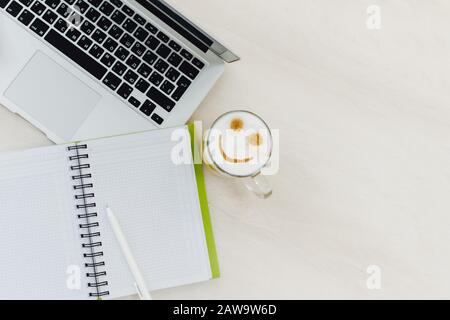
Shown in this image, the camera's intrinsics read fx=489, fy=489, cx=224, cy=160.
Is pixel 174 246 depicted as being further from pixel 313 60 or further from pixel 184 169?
pixel 313 60

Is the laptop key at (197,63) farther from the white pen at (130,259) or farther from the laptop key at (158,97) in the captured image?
the white pen at (130,259)

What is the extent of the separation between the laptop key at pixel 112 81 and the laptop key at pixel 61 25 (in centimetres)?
10

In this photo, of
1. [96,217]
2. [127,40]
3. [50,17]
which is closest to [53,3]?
[50,17]

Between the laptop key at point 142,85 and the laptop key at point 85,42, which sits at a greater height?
the laptop key at point 85,42

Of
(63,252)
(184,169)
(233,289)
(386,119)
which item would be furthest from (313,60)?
(63,252)

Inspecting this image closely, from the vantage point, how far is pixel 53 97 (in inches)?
29.1

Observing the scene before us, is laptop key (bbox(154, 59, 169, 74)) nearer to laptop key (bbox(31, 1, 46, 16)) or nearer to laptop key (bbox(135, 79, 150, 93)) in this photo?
laptop key (bbox(135, 79, 150, 93))

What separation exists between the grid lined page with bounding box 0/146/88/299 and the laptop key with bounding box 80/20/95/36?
0.18 meters

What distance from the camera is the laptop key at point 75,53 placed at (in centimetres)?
74

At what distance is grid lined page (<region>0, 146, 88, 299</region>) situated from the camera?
0.73 metres

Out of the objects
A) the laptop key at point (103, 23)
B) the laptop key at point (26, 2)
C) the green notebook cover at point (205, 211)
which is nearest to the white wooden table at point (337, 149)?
the green notebook cover at point (205, 211)

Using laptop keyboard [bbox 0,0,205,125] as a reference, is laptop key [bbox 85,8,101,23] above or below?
above

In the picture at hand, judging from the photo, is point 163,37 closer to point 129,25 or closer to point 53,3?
point 129,25

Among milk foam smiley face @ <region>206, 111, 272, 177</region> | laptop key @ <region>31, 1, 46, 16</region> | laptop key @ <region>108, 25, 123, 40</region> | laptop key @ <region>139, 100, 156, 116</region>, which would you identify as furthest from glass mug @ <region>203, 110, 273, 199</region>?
laptop key @ <region>31, 1, 46, 16</region>
